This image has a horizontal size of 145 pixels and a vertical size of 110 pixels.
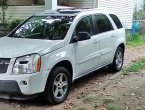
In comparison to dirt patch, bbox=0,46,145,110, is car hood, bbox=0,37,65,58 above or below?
above

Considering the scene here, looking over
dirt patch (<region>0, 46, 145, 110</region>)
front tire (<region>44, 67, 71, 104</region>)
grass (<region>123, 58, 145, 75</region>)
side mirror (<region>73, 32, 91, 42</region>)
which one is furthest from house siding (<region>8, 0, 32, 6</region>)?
front tire (<region>44, 67, 71, 104</region>)

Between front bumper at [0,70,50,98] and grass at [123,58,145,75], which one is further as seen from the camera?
grass at [123,58,145,75]

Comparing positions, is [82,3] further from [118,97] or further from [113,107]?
[113,107]

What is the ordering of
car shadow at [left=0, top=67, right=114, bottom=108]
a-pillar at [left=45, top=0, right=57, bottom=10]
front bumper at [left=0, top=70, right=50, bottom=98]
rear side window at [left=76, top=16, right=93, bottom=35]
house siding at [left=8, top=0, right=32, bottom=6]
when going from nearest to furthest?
front bumper at [left=0, top=70, right=50, bottom=98]
car shadow at [left=0, top=67, right=114, bottom=108]
rear side window at [left=76, top=16, right=93, bottom=35]
a-pillar at [left=45, top=0, right=57, bottom=10]
house siding at [left=8, top=0, right=32, bottom=6]

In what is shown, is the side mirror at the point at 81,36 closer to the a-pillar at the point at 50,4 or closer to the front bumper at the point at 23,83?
the front bumper at the point at 23,83

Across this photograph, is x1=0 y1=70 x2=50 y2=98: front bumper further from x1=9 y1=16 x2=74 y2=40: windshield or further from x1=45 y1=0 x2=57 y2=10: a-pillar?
x1=45 y1=0 x2=57 y2=10: a-pillar

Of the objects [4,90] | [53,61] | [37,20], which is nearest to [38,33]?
[37,20]

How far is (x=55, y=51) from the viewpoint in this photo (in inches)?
247

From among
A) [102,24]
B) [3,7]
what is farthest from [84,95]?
[3,7]

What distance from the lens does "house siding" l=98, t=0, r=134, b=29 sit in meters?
17.0

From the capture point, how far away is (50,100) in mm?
6219

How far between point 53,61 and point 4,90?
3.39ft

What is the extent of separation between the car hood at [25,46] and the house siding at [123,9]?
10258mm

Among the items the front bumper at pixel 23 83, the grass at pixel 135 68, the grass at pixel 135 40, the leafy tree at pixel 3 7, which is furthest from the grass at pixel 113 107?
the grass at pixel 135 40
